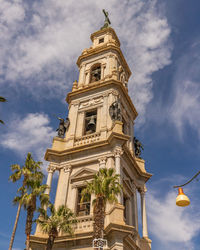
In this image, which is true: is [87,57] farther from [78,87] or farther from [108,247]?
[108,247]

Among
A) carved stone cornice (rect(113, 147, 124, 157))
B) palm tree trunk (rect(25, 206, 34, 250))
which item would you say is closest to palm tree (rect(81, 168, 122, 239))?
palm tree trunk (rect(25, 206, 34, 250))

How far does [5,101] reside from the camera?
→ 58.1 feet

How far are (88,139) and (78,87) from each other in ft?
29.3

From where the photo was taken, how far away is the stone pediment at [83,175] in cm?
2367

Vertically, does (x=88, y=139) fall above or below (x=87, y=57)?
below

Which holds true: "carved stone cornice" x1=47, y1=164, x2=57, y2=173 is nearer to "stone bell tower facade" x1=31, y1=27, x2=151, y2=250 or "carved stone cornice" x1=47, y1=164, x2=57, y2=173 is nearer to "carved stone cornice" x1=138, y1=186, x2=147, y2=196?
"stone bell tower facade" x1=31, y1=27, x2=151, y2=250

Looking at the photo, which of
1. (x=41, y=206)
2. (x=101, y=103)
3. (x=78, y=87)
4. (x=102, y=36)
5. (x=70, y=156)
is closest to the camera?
(x=41, y=206)

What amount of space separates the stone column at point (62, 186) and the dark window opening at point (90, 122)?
4.93m

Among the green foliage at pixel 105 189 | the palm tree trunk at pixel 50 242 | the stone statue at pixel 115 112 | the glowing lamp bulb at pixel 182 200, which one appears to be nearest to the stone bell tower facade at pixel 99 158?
the stone statue at pixel 115 112

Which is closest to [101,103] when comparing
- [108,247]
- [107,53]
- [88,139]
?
[88,139]

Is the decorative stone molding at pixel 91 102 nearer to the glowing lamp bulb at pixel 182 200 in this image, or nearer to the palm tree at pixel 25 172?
the palm tree at pixel 25 172

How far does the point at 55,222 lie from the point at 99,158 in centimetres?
708

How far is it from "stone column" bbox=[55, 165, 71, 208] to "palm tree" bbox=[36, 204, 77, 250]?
7.38 feet

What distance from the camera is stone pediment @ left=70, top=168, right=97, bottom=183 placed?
23672 millimetres
